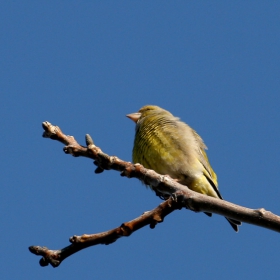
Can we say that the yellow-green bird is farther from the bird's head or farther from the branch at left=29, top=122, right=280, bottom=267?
the branch at left=29, top=122, right=280, bottom=267

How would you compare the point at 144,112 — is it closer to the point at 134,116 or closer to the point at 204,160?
the point at 134,116

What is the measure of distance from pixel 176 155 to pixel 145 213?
3402 millimetres

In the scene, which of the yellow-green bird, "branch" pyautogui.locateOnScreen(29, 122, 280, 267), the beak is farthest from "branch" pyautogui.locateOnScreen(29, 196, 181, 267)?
the beak

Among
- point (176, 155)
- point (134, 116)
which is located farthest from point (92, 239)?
point (134, 116)

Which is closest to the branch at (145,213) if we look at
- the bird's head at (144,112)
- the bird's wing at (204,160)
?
the bird's wing at (204,160)

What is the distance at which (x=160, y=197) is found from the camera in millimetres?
6234

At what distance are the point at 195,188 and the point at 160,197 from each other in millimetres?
585

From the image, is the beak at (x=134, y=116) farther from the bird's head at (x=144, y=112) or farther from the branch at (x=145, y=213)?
the branch at (x=145, y=213)

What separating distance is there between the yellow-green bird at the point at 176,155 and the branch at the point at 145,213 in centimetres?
287

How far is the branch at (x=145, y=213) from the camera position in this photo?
115 inches

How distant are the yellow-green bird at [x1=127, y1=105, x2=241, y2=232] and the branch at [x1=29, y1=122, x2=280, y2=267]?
2872 millimetres

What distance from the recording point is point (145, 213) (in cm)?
319

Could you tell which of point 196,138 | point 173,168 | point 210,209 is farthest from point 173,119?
point 210,209

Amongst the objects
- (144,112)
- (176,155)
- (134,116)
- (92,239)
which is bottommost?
(92,239)
